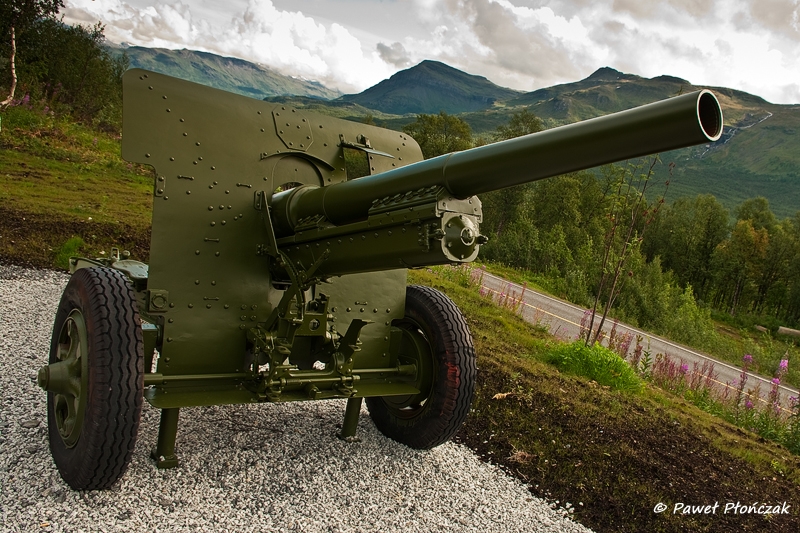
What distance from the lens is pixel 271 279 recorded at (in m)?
4.03

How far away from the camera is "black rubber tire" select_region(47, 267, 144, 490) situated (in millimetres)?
3006

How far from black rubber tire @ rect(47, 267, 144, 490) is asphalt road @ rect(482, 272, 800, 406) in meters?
9.85

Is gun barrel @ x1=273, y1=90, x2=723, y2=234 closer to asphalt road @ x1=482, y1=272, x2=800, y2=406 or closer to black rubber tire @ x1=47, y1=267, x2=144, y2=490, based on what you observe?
black rubber tire @ x1=47, y1=267, x2=144, y2=490

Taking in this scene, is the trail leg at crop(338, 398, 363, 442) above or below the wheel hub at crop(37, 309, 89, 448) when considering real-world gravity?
below

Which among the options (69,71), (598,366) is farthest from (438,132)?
(598,366)

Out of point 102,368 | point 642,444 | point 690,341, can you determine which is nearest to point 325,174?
point 102,368

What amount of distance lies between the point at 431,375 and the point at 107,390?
6.60 feet

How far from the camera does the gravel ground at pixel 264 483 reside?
123 inches

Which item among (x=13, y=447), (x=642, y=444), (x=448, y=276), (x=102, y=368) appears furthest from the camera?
(x=448, y=276)

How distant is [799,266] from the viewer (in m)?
45.6

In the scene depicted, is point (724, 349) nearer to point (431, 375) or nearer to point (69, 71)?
point (431, 375)

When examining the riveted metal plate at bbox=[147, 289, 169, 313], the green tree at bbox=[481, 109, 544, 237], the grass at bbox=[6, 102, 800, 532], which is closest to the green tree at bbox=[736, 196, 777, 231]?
the green tree at bbox=[481, 109, 544, 237]

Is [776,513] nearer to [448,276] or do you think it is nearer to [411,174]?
[411,174]

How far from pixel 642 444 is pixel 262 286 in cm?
331
